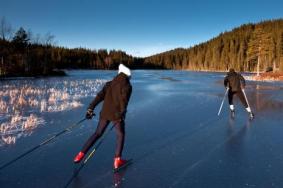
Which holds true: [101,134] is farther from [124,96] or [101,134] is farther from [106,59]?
[106,59]

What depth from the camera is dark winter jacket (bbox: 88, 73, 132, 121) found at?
591 centimetres

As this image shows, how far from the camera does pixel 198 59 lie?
16912 centimetres

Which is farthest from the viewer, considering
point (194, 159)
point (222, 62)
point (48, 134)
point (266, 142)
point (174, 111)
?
point (222, 62)

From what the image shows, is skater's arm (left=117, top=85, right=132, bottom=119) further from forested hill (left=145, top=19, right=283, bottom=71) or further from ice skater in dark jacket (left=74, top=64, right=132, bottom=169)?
forested hill (left=145, top=19, right=283, bottom=71)

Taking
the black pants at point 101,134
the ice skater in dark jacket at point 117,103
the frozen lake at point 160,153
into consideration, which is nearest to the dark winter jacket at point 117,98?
the ice skater in dark jacket at point 117,103

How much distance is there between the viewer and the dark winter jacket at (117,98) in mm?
5914

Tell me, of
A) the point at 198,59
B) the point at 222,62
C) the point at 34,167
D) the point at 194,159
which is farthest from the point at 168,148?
the point at 198,59

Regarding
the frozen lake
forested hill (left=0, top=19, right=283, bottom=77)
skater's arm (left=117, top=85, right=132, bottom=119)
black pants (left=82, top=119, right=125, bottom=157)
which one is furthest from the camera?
forested hill (left=0, top=19, right=283, bottom=77)

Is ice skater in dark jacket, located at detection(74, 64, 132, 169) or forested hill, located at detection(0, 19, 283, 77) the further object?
forested hill, located at detection(0, 19, 283, 77)

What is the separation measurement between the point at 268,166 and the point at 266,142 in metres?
2.22

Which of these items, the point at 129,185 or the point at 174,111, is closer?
the point at 129,185

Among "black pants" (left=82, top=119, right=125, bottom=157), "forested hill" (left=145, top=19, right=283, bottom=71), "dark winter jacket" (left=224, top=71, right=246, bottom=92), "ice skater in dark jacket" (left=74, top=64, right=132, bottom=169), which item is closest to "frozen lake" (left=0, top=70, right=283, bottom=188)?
"black pants" (left=82, top=119, right=125, bottom=157)

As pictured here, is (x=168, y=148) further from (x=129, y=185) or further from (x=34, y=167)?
(x=34, y=167)

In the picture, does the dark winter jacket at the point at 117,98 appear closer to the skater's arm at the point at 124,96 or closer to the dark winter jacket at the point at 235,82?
the skater's arm at the point at 124,96
